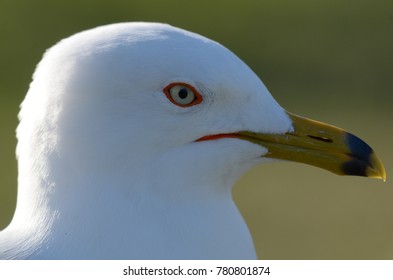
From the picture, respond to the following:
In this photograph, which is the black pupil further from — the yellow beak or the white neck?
the yellow beak

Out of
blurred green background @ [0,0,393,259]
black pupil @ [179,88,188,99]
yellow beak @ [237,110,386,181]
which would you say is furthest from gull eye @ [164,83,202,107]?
blurred green background @ [0,0,393,259]

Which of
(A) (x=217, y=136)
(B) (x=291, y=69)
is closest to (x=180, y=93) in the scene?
(A) (x=217, y=136)

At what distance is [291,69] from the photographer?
29.0 ft

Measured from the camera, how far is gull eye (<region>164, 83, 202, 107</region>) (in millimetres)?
3197

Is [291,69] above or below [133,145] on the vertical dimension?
above

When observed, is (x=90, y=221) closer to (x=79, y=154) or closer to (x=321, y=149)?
(x=79, y=154)

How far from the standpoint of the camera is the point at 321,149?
3.43 m

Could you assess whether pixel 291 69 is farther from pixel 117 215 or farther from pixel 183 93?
pixel 117 215

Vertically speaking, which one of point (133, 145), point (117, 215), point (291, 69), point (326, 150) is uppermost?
point (291, 69)

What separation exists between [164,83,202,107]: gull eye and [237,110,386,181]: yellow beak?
0.30 meters

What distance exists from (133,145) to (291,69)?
579 centimetres
